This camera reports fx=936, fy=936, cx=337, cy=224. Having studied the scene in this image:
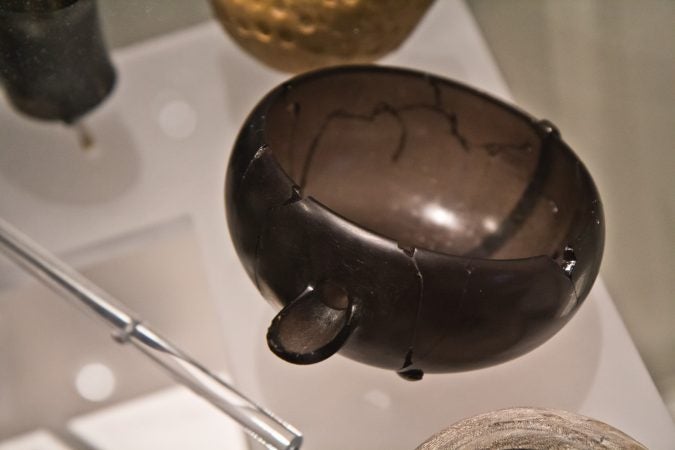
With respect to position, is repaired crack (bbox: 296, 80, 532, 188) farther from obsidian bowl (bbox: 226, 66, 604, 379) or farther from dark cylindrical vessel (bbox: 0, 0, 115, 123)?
dark cylindrical vessel (bbox: 0, 0, 115, 123)

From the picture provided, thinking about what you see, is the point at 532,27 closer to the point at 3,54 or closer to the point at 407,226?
the point at 407,226

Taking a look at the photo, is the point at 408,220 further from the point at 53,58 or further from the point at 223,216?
the point at 53,58

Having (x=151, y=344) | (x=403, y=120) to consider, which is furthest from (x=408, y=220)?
Result: (x=151, y=344)

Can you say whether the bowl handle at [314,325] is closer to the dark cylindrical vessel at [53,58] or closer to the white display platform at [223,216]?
the white display platform at [223,216]

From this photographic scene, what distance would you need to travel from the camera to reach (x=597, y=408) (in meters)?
0.47

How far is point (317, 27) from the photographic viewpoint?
0.49m

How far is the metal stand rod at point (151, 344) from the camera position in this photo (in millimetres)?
451

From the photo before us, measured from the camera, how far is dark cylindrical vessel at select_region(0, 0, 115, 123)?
479 millimetres

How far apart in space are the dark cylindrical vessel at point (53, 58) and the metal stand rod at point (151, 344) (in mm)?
77

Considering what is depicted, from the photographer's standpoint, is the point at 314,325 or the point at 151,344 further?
the point at 151,344

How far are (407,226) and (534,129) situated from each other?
9 centimetres

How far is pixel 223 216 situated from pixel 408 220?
0.11 m

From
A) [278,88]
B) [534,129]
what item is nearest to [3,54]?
Answer: [278,88]

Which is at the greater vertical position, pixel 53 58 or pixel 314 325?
pixel 53 58
